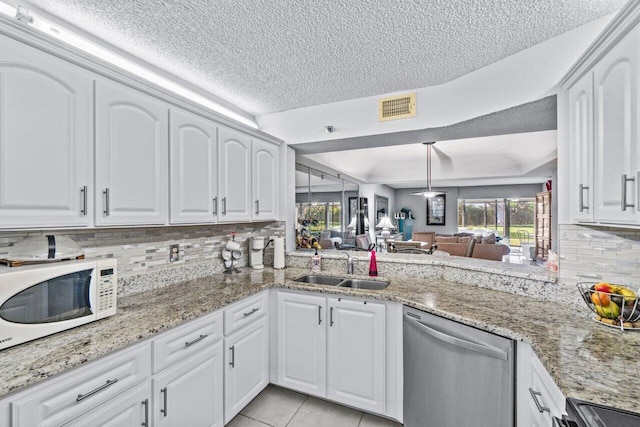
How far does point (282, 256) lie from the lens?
9.18ft

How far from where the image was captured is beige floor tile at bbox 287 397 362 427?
6.43 feet

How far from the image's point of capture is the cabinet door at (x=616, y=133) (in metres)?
1.09

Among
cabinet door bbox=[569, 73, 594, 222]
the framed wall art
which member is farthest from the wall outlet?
the framed wall art

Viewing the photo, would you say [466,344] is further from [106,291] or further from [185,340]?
[106,291]

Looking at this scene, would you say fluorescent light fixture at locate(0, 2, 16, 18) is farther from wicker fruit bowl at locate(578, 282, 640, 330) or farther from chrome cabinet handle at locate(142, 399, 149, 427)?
wicker fruit bowl at locate(578, 282, 640, 330)

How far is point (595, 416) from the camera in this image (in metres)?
0.81

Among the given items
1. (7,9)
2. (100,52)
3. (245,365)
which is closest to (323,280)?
(245,365)

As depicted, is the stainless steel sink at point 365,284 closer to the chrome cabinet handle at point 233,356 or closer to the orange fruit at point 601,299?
the chrome cabinet handle at point 233,356

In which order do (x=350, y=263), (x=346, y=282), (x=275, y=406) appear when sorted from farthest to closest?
(x=350, y=263) → (x=346, y=282) → (x=275, y=406)

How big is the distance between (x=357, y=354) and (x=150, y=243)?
1.58 metres

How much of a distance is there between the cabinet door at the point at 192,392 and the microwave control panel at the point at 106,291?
395 mm

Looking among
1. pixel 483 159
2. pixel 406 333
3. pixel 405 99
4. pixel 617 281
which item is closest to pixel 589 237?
pixel 617 281

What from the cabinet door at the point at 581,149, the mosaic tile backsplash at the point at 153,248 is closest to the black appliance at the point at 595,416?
the cabinet door at the point at 581,149

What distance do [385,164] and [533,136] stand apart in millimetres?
2529
